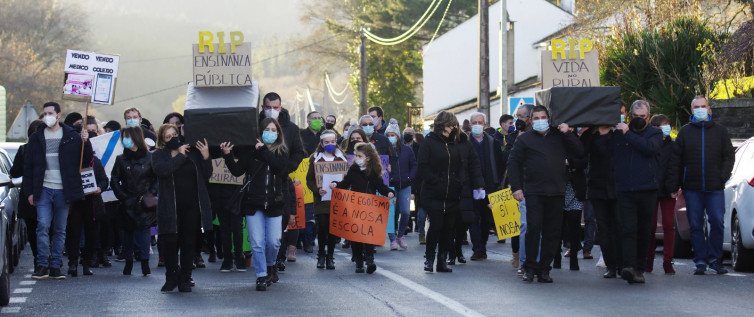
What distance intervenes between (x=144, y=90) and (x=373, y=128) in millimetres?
151362

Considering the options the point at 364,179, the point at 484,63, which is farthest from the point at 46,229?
the point at 484,63

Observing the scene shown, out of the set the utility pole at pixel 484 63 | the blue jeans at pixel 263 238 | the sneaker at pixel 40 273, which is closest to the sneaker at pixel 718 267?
the blue jeans at pixel 263 238

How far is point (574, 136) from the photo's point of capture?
1345 centimetres

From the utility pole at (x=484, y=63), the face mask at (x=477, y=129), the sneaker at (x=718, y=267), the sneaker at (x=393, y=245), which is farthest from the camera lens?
the utility pole at (x=484, y=63)

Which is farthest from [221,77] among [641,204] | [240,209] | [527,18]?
[527,18]

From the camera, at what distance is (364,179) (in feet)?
50.6

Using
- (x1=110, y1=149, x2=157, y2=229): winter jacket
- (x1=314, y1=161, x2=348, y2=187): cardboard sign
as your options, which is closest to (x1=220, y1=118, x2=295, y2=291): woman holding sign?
(x1=110, y1=149, x2=157, y2=229): winter jacket

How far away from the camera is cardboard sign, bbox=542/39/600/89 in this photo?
52.4 ft

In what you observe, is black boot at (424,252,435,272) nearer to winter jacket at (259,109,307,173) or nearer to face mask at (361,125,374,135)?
winter jacket at (259,109,307,173)

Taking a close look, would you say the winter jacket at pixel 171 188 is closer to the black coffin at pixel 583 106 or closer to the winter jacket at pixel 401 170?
the black coffin at pixel 583 106

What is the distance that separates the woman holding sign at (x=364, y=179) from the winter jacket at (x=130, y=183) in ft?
7.41

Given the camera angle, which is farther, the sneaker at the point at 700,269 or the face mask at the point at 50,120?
the face mask at the point at 50,120

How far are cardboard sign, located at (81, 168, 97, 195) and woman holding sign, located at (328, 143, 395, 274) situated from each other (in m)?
2.78

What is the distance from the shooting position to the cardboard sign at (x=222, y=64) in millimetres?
13508
